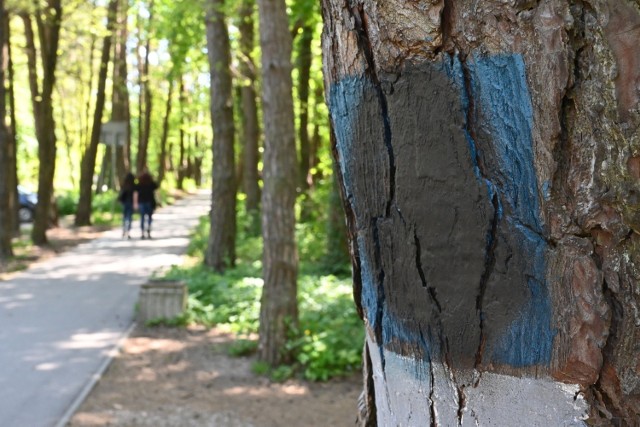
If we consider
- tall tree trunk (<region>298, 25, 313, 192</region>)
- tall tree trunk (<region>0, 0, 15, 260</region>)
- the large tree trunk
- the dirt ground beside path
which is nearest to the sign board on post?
tall tree trunk (<region>298, 25, 313, 192</region>)

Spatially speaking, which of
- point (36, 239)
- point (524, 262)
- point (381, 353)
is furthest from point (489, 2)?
point (36, 239)

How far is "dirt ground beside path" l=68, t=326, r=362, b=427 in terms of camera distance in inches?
280

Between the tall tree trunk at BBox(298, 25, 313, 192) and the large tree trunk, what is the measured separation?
61.6 feet

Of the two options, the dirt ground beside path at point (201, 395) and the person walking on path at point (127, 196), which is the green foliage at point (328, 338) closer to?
the dirt ground beside path at point (201, 395)

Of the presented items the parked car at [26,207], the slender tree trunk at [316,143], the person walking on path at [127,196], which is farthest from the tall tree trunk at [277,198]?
the parked car at [26,207]

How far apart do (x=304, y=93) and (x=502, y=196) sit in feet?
72.7

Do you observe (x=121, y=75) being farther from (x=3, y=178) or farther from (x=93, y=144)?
(x=3, y=178)

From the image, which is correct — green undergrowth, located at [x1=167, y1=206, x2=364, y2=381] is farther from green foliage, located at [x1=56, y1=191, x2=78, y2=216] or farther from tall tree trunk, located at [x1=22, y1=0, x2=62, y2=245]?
green foliage, located at [x1=56, y1=191, x2=78, y2=216]

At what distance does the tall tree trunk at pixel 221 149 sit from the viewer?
1440 cm

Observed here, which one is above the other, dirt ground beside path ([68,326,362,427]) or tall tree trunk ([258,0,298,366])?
tall tree trunk ([258,0,298,366])

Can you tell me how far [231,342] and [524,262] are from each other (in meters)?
9.17

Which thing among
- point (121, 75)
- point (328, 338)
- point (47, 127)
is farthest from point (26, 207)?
point (328, 338)

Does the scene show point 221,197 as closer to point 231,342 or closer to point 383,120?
point 231,342

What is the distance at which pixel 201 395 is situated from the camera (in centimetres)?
786
